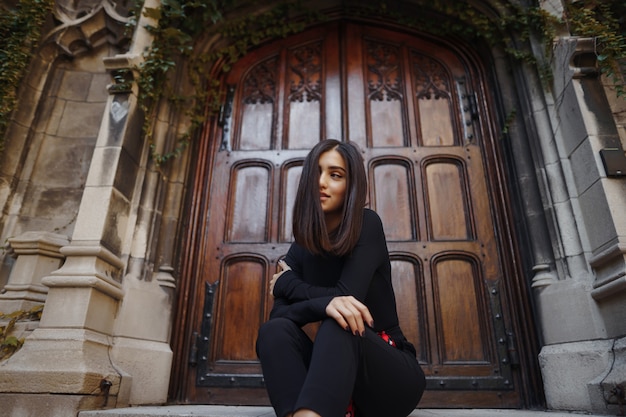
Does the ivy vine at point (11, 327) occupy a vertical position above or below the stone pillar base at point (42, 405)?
above

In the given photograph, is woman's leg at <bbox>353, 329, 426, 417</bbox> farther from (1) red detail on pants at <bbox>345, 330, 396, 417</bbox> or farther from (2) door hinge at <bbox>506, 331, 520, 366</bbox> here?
(2) door hinge at <bbox>506, 331, 520, 366</bbox>

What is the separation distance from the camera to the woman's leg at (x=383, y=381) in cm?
136

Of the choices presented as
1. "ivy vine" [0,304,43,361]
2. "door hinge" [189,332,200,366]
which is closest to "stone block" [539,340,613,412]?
"door hinge" [189,332,200,366]

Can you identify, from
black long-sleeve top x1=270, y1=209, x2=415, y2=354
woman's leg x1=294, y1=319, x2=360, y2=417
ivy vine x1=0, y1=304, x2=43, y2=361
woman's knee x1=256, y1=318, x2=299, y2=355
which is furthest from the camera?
ivy vine x1=0, y1=304, x2=43, y2=361

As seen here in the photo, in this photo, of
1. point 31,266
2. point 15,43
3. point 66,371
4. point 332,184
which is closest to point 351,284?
point 332,184

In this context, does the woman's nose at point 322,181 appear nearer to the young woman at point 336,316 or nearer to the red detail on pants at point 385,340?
the young woman at point 336,316

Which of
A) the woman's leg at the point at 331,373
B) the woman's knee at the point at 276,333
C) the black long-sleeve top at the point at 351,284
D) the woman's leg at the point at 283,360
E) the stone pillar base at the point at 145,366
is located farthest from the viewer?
the stone pillar base at the point at 145,366

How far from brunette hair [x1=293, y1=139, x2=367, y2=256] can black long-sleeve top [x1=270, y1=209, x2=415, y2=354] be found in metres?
0.05

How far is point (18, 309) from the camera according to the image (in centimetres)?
254

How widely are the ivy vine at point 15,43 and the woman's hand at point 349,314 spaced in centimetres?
285

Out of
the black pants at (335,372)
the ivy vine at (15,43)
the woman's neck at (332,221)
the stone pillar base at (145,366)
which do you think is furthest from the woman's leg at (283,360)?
the ivy vine at (15,43)

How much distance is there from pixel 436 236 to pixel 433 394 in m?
1.06

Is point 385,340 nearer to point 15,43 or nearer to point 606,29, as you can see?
point 606,29

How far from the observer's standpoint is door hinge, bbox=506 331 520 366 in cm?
273
